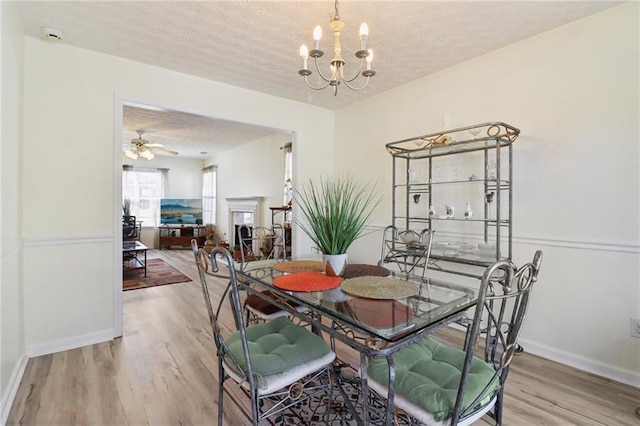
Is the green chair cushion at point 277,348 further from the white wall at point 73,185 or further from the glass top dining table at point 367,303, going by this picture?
the white wall at point 73,185

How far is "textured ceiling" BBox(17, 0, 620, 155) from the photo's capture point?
2051mm

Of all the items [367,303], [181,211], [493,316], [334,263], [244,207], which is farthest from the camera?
[181,211]

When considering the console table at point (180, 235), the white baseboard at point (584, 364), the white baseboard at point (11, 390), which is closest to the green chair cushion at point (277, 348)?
the white baseboard at point (11, 390)

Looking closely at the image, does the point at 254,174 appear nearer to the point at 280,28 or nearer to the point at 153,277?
the point at 153,277

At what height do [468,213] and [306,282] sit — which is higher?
[468,213]

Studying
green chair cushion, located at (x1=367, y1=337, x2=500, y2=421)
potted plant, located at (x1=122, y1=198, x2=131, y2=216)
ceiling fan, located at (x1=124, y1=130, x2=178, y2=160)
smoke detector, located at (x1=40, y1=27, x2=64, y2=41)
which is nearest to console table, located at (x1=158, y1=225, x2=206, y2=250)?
potted plant, located at (x1=122, y1=198, x2=131, y2=216)

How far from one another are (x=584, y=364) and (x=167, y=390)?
2.83 m

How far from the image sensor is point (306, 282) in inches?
64.6

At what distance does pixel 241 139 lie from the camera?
6.20 meters

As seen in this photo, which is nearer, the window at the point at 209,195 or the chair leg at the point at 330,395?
the chair leg at the point at 330,395

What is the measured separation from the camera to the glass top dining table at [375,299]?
114 centimetres

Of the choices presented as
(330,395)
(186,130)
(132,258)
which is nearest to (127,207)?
(132,258)

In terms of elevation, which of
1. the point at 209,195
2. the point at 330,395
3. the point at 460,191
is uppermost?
the point at 209,195

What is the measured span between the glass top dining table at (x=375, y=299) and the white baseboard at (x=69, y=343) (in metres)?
1.73
